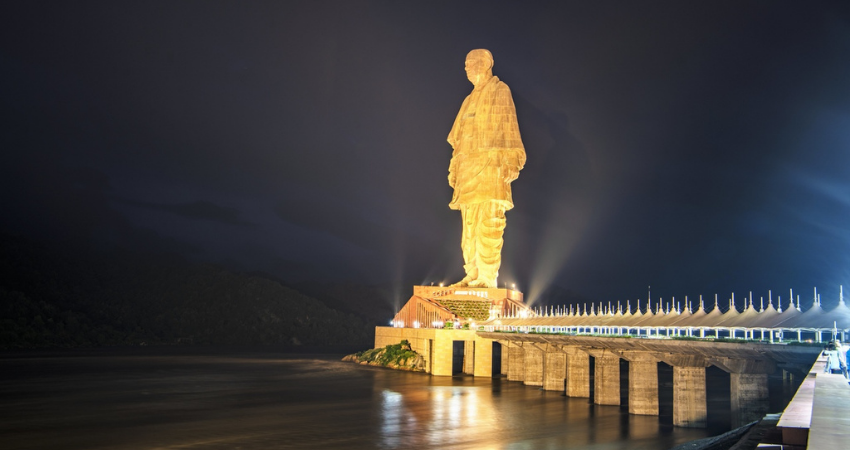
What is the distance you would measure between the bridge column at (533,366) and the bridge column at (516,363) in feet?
9.92

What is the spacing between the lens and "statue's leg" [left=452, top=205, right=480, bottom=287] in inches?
3127

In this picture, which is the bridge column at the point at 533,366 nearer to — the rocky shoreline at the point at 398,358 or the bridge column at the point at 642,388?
the rocky shoreline at the point at 398,358

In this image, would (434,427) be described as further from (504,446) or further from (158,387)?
(158,387)

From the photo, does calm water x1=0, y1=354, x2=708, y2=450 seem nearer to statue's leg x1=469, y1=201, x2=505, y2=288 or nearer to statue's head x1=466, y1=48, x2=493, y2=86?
statue's leg x1=469, y1=201, x2=505, y2=288

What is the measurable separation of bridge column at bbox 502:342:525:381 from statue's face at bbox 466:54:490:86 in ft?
105

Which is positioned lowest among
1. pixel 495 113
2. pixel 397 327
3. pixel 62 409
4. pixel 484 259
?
pixel 62 409

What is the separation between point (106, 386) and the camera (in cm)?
5884

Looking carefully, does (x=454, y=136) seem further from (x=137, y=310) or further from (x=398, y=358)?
(x=137, y=310)

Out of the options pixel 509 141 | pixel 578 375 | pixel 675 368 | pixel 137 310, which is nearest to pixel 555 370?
pixel 578 375

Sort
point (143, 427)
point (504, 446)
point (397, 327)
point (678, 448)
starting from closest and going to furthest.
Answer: point (678, 448) < point (504, 446) < point (143, 427) < point (397, 327)

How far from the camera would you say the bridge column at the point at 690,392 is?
117 ft

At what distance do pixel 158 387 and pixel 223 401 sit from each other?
38.7 feet

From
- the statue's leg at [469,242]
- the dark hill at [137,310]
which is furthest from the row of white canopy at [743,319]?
the dark hill at [137,310]

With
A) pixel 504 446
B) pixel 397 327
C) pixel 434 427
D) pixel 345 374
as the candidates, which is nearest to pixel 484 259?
pixel 397 327
